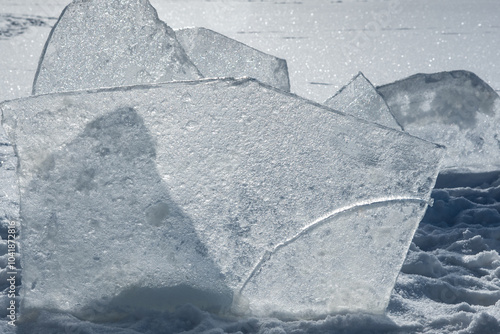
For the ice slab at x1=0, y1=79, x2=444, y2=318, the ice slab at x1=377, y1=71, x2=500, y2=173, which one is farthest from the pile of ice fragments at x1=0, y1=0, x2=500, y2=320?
the ice slab at x1=377, y1=71, x2=500, y2=173

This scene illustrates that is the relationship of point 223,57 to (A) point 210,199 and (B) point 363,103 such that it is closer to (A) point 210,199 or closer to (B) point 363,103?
(B) point 363,103

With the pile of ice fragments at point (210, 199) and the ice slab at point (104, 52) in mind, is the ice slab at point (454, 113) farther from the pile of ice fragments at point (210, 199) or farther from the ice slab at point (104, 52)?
the ice slab at point (104, 52)

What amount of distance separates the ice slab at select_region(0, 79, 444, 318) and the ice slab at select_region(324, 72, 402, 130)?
22.3 inches

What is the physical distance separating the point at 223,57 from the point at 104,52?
0.56 metres

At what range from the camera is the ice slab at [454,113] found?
254cm

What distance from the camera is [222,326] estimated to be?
1.12 meters

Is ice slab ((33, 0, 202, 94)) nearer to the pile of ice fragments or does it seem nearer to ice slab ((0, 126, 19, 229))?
the pile of ice fragments

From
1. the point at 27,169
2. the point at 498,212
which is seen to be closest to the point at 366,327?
the point at 27,169

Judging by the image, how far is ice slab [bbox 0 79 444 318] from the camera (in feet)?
3.73

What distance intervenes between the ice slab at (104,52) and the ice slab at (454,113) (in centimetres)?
151

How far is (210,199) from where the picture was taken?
3.81ft

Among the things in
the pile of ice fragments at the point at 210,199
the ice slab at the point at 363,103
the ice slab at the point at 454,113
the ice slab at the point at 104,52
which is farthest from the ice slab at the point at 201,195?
the ice slab at the point at 454,113

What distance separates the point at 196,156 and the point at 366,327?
0.57 meters

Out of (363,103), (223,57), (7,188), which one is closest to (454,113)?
(363,103)
